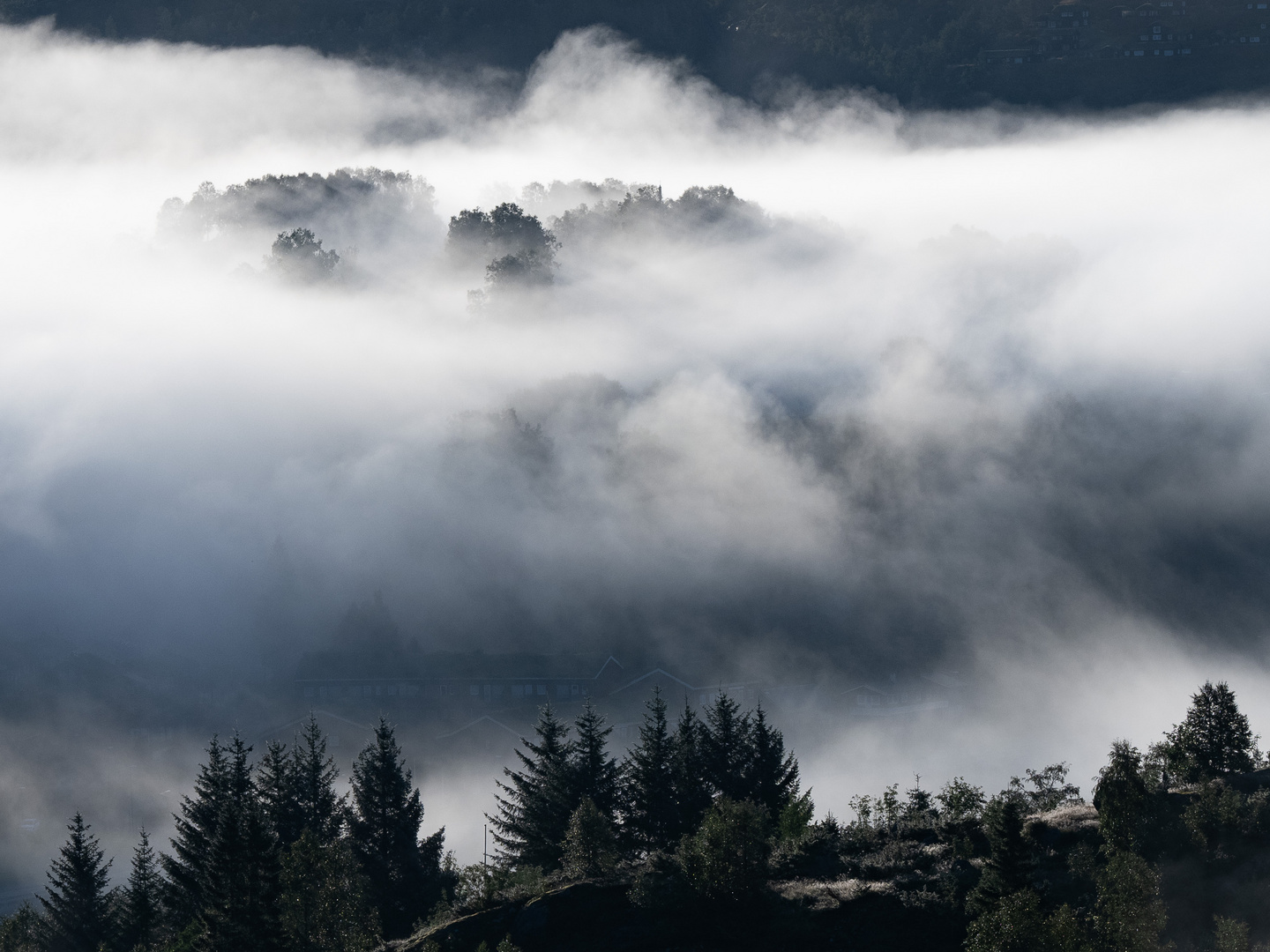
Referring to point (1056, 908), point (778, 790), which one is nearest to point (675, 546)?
point (778, 790)

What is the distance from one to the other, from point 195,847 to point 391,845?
10.2 metres

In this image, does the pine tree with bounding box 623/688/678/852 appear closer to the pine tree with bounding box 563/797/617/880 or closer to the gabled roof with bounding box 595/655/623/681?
the pine tree with bounding box 563/797/617/880

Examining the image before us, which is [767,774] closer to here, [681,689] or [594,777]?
[594,777]

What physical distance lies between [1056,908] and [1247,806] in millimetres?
9871

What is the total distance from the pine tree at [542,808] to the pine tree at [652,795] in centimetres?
350

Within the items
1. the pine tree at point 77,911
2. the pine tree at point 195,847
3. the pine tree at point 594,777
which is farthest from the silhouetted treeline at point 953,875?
the pine tree at point 77,911

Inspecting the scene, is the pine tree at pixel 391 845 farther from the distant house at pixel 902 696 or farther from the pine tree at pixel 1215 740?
the distant house at pixel 902 696

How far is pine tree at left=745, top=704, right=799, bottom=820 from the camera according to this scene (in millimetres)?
79562

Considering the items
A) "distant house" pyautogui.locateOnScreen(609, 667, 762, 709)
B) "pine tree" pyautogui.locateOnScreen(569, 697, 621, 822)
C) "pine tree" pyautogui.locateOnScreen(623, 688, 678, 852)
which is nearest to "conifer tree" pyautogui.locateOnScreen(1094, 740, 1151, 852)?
"pine tree" pyautogui.locateOnScreen(623, 688, 678, 852)

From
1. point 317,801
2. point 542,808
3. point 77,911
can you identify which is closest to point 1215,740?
point 542,808

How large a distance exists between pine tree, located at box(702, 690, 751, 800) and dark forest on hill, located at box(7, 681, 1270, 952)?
0.35 feet

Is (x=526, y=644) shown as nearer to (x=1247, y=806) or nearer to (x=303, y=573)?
(x=303, y=573)

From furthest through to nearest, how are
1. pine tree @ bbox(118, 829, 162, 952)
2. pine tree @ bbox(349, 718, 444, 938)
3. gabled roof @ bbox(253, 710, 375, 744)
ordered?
gabled roof @ bbox(253, 710, 375, 744) → pine tree @ bbox(349, 718, 444, 938) → pine tree @ bbox(118, 829, 162, 952)

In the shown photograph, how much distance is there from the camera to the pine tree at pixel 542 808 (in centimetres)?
7669
